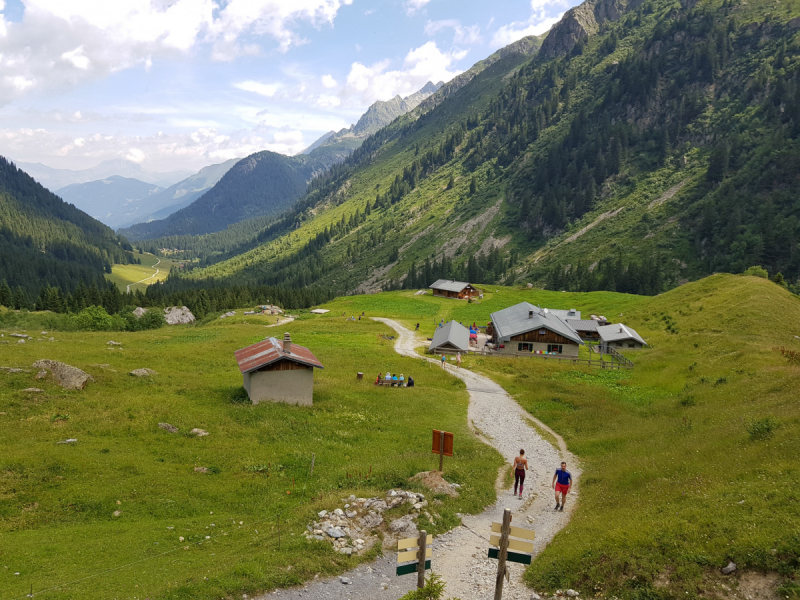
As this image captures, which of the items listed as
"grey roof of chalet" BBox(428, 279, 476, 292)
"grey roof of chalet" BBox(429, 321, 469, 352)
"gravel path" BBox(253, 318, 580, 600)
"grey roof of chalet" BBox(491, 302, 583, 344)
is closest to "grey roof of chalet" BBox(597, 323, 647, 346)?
"grey roof of chalet" BBox(491, 302, 583, 344)

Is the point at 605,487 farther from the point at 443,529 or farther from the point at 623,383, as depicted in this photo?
the point at 623,383

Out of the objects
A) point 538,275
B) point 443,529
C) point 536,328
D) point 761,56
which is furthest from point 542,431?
point 761,56

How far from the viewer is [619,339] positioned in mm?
64688

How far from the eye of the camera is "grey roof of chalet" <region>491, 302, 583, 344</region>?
6419cm

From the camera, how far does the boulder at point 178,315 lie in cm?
10996

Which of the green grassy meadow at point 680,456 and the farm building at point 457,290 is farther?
the farm building at point 457,290

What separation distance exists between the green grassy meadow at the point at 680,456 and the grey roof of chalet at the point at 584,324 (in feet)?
48.0

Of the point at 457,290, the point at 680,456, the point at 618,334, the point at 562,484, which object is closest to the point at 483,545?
the point at 562,484

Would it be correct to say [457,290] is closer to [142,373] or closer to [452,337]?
[452,337]

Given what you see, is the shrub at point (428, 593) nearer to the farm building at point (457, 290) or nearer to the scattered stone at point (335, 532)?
the scattered stone at point (335, 532)

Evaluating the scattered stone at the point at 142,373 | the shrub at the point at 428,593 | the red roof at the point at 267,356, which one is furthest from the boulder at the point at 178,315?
the shrub at the point at 428,593

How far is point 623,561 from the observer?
12430 millimetres

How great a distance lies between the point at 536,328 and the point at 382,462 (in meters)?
46.3

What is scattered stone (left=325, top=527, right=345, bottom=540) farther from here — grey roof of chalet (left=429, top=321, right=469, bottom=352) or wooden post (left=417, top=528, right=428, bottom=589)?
grey roof of chalet (left=429, top=321, right=469, bottom=352)
